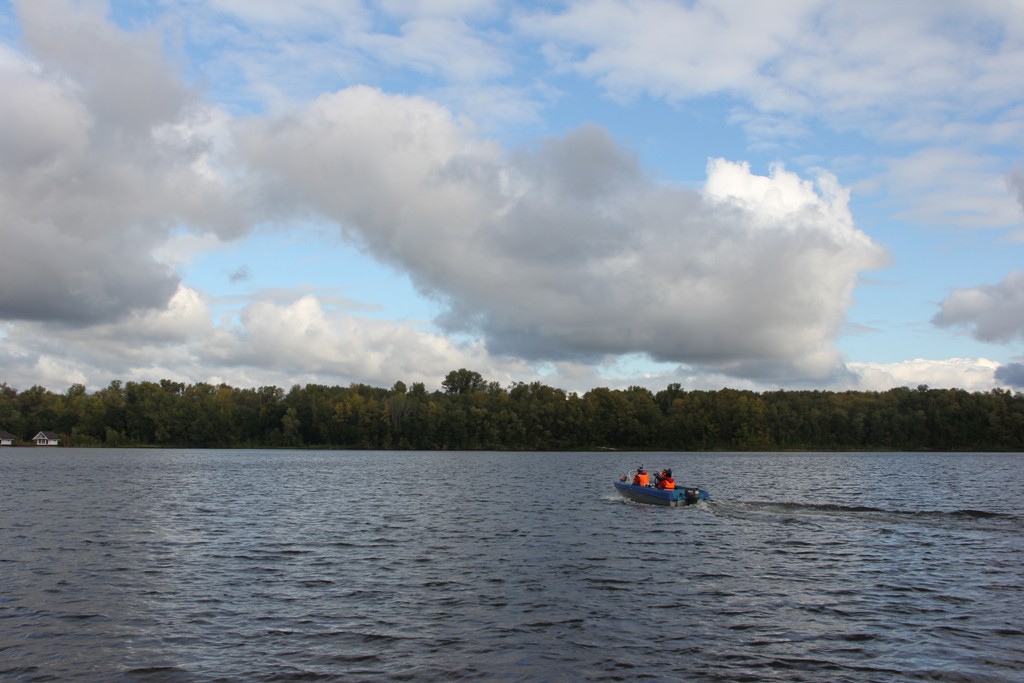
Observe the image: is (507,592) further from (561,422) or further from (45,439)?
(45,439)

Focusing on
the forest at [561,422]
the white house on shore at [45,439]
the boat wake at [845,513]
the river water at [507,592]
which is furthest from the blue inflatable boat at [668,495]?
the white house on shore at [45,439]

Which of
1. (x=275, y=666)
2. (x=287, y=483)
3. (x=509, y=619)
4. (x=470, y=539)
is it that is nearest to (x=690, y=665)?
(x=509, y=619)

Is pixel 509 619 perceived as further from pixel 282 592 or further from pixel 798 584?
pixel 798 584

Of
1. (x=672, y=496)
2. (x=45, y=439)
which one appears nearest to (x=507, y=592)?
(x=672, y=496)

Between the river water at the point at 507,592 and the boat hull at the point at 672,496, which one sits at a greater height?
the boat hull at the point at 672,496

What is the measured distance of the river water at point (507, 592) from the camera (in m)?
17.7

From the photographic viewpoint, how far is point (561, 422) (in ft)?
602

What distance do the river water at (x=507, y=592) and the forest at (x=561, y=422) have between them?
131347 mm

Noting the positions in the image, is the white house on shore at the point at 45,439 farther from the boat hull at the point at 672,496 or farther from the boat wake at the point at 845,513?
the boat wake at the point at 845,513

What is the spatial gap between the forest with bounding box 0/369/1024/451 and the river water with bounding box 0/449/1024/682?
131347 mm

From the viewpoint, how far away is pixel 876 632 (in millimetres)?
20656

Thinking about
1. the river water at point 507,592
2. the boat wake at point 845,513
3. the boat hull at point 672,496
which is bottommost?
the river water at point 507,592

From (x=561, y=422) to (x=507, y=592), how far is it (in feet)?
523

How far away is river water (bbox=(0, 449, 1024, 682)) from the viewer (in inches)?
698
